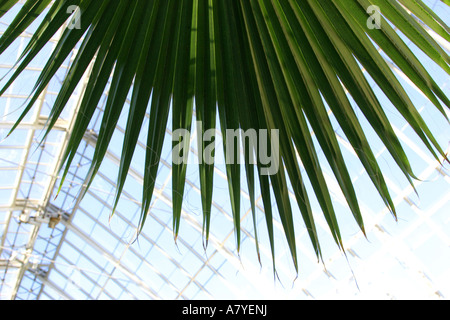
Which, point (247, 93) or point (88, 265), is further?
point (88, 265)

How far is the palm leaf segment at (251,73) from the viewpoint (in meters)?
1.63

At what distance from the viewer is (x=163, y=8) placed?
177 cm

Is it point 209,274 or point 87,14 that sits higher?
point 87,14

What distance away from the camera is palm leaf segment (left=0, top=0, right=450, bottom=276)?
163cm

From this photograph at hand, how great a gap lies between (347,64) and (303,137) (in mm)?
243

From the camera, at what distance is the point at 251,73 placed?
5.92 feet

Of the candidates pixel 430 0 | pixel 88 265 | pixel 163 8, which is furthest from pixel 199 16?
pixel 88 265

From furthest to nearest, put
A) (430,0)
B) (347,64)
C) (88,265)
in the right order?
1. (88,265)
2. (430,0)
3. (347,64)

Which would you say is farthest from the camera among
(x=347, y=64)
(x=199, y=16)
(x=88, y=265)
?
(x=88, y=265)

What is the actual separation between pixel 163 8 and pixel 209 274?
47.1 ft
